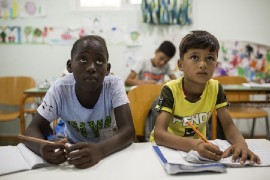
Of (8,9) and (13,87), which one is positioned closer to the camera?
(13,87)

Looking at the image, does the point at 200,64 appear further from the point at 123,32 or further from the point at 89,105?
the point at 123,32

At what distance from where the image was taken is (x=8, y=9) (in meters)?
3.58

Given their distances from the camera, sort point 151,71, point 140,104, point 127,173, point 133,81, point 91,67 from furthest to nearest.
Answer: point 151,71 → point 133,81 → point 140,104 → point 91,67 → point 127,173

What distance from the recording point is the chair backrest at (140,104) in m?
1.56

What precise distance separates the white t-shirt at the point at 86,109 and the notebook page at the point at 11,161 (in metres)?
0.27

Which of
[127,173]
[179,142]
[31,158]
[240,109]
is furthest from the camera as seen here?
[240,109]

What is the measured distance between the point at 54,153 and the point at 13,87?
9.69 feet

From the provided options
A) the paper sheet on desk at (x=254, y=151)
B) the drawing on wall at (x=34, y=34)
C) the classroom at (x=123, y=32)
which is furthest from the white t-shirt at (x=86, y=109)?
the drawing on wall at (x=34, y=34)

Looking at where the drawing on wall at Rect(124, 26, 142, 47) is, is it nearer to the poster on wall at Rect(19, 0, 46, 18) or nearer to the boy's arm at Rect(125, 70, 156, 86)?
the boy's arm at Rect(125, 70, 156, 86)

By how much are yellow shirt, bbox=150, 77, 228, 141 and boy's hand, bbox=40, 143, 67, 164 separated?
513 mm

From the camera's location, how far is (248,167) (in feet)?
2.70

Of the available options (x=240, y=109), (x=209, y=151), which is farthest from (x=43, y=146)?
(x=240, y=109)

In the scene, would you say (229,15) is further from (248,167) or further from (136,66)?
(248,167)

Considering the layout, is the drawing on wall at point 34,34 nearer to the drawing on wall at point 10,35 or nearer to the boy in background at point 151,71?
the drawing on wall at point 10,35
